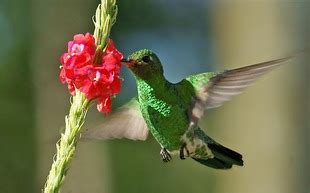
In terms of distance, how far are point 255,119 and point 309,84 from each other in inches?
29.5

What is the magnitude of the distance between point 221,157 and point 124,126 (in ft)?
1.72


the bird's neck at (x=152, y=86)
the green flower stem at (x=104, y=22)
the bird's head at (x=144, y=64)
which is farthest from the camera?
the bird's neck at (x=152, y=86)

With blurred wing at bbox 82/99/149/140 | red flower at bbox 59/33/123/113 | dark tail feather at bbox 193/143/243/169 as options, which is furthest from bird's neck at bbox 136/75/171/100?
red flower at bbox 59/33/123/113

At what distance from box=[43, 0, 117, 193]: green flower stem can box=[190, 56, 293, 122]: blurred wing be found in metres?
0.95

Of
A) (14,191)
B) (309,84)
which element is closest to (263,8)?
(309,84)

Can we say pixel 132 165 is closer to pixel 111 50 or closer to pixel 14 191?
pixel 14 191

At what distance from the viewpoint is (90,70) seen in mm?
2053

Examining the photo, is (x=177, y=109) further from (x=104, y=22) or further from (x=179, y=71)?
(x=179, y=71)

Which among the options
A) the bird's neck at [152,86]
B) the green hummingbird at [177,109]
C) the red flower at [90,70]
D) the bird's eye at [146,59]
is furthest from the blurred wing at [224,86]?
the red flower at [90,70]

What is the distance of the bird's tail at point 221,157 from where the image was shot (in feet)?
10.2

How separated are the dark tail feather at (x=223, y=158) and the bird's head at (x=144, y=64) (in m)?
0.49

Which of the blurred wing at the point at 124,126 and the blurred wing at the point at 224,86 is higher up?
the blurred wing at the point at 224,86

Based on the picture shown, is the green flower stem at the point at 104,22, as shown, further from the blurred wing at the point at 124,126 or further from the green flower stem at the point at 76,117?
the blurred wing at the point at 124,126

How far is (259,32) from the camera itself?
6.99 metres
